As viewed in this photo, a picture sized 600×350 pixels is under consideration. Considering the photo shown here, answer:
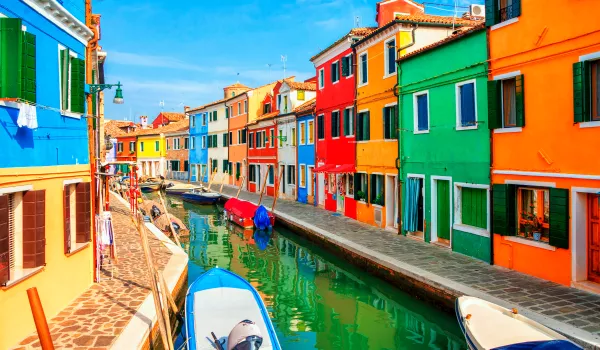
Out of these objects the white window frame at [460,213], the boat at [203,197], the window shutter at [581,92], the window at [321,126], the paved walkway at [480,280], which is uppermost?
the window at [321,126]

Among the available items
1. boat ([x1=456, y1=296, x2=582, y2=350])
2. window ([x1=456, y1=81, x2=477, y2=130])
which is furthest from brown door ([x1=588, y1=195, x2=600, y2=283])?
window ([x1=456, y1=81, x2=477, y2=130])

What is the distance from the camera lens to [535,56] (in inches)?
438

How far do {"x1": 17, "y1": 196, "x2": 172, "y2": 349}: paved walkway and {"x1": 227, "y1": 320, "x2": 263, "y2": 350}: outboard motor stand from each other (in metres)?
1.95

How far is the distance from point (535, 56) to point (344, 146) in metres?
12.6

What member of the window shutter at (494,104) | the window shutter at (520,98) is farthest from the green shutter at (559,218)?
the window shutter at (494,104)

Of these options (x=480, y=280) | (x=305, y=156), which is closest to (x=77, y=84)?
(x=480, y=280)

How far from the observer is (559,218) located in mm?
10430

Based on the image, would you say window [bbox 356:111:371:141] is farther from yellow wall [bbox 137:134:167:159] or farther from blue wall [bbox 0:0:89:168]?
yellow wall [bbox 137:134:167:159]

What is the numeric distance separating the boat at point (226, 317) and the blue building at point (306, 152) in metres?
18.1

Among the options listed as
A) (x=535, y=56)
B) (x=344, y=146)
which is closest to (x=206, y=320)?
(x=535, y=56)

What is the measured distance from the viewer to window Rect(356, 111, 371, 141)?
20.4 meters

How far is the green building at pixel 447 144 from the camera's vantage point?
1309cm

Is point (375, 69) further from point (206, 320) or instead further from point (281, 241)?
point (206, 320)

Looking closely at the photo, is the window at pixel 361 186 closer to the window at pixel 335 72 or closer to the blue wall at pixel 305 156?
the window at pixel 335 72
